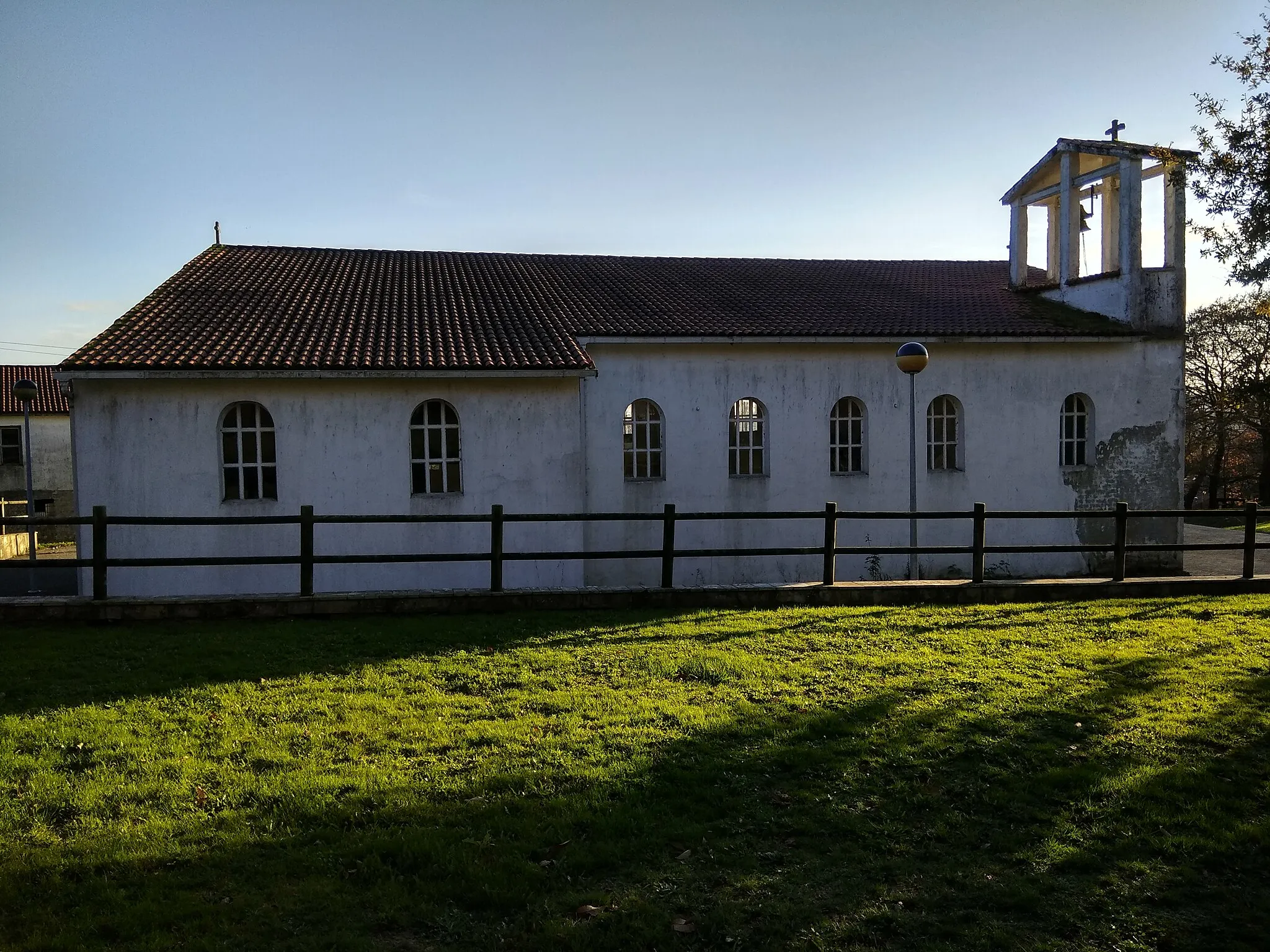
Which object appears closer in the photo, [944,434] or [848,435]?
[848,435]

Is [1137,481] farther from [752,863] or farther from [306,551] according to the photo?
[752,863]

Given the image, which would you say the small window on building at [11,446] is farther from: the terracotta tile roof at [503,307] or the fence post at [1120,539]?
the fence post at [1120,539]

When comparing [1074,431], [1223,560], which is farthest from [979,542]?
[1223,560]

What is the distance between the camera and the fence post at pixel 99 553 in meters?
10.5

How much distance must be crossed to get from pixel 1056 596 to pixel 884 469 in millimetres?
5222

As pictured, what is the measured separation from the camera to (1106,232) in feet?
62.4

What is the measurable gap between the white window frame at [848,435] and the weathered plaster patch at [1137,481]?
4.10 m

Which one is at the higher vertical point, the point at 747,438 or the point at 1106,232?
the point at 1106,232

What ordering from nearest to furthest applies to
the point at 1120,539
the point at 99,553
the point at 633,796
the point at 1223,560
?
1. the point at 633,796
2. the point at 99,553
3. the point at 1120,539
4. the point at 1223,560

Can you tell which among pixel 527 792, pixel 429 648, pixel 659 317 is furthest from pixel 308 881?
pixel 659 317

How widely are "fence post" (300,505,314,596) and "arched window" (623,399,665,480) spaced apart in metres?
6.51

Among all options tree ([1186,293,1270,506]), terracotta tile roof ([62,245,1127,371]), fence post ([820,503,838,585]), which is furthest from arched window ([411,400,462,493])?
tree ([1186,293,1270,506])

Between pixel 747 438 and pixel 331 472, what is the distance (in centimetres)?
713

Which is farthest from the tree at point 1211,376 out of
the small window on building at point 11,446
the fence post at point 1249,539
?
the small window on building at point 11,446
